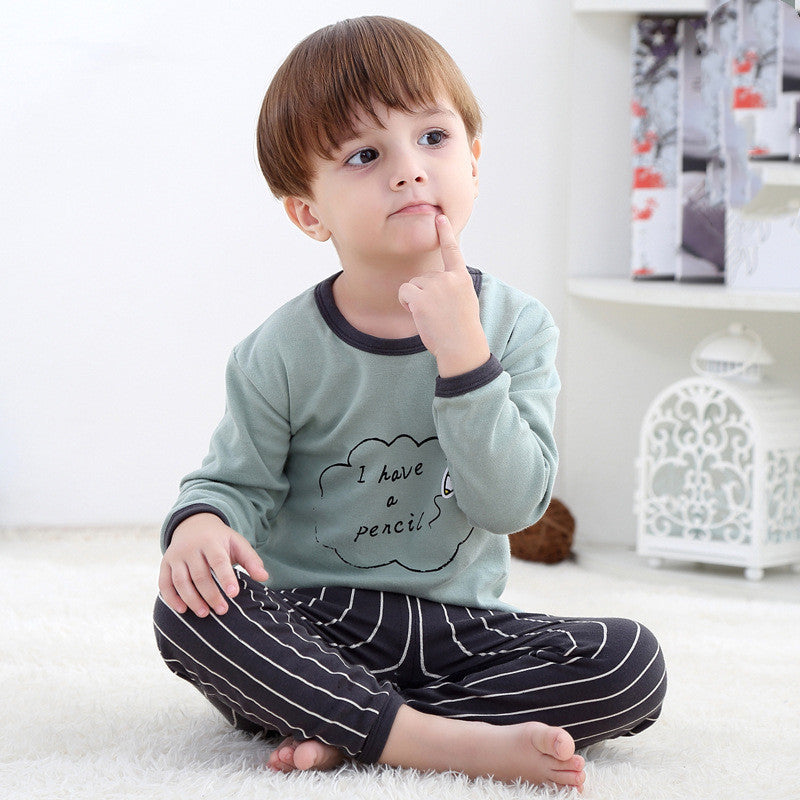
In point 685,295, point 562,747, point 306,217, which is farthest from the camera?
point 685,295

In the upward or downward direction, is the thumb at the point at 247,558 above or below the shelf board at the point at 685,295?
below

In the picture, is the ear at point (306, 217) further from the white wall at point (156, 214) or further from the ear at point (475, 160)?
the white wall at point (156, 214)

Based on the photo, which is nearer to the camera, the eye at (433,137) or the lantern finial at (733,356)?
the eye at (433,137)

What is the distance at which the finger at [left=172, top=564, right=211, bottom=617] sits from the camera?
84 centimetres

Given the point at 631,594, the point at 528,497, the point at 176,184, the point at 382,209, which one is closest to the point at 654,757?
the point at 528,497

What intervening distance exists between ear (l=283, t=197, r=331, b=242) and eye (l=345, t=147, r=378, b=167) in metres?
0.08

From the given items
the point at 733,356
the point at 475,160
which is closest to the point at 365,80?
the point at 475,160

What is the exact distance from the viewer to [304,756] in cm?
83

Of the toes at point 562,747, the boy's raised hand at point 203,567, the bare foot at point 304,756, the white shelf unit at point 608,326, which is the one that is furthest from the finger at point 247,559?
the white shelf unit at point 608,326

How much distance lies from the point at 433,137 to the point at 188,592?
389 mm

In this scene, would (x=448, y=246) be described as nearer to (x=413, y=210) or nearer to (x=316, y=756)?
(x=413, y=210)

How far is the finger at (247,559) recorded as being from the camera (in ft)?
2.77

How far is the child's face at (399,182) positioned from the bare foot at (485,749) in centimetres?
35

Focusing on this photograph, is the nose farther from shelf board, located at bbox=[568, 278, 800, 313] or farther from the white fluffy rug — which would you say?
shelf board, located at bbox=[568, 278, 800, 313]
